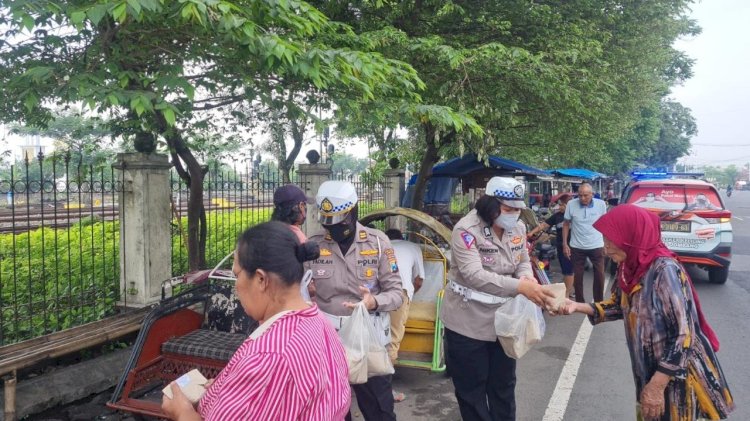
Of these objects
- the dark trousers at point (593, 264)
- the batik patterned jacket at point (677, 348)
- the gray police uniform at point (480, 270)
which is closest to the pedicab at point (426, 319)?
the gray police uniform at point (480, 270)

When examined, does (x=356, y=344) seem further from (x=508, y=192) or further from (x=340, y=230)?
(x=508, y=192)

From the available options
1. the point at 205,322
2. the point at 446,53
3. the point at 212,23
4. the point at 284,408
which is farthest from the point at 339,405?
the point at 446,53

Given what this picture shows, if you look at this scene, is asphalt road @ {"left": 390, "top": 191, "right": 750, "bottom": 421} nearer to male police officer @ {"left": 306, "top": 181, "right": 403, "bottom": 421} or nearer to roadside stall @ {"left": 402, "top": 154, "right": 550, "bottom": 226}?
male police officer @ {"left": 306, "top": 181, "right": 403, "bottom": 421}

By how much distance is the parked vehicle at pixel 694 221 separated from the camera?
846 cm

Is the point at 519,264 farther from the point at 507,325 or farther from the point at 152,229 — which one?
the point at 152,229

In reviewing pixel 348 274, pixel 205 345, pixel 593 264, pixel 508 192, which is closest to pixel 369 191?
pixel 593 264

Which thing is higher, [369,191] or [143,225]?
[369,191]

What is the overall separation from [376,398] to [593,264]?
5062 millimetres

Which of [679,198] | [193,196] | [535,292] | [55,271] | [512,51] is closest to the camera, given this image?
[535,292]

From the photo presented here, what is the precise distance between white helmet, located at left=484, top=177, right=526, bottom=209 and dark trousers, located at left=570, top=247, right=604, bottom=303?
4203 mm

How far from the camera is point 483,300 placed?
10.3 ft

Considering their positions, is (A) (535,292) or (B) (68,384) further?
(B) (68,384)

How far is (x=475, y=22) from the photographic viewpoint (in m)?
7.82

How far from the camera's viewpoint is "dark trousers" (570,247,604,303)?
691cm
